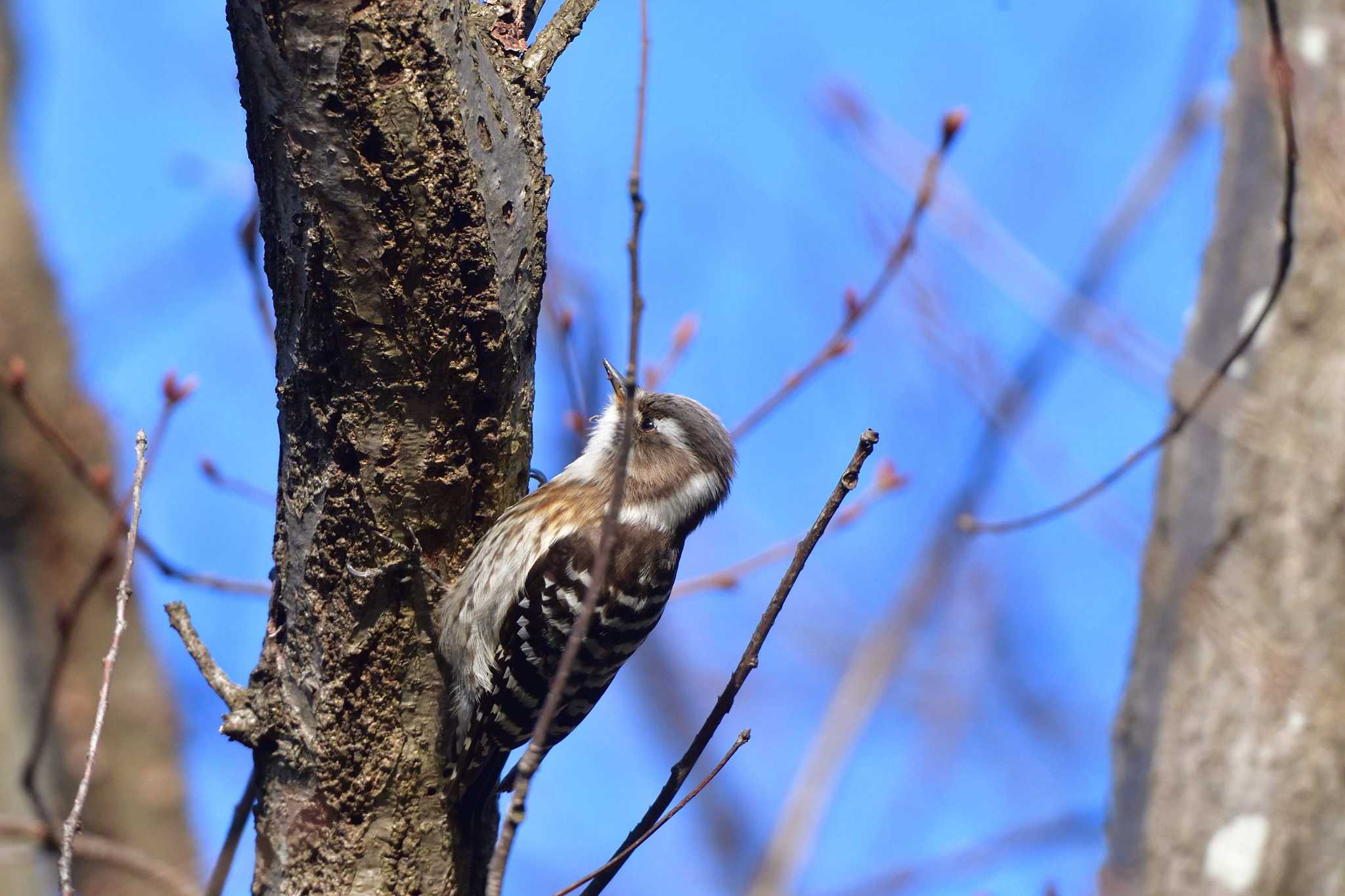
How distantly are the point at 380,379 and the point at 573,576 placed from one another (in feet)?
4.38

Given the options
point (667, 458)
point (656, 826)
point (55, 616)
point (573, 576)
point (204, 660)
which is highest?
point (55, 616)

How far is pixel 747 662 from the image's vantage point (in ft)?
7.90

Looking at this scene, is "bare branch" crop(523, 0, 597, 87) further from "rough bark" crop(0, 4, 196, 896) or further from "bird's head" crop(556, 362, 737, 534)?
"rough bark" crop(0, 4, 196, 896)

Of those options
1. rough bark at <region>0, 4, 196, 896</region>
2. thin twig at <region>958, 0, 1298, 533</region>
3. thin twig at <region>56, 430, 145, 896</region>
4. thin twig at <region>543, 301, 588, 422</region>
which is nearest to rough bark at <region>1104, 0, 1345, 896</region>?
thin twig at <region>958, 0, 1298, 533</region>

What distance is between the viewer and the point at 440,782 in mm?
3350

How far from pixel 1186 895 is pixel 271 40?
13.6ft

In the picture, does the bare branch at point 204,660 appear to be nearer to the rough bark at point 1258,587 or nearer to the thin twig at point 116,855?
the thin twig at point 116,855

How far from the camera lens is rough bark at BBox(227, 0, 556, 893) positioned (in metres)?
2.71

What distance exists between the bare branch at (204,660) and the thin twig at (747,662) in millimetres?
1224

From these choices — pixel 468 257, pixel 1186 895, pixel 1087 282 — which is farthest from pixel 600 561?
pixel 1087 282

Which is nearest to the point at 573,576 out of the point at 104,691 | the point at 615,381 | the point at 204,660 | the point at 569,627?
the point at 569,627

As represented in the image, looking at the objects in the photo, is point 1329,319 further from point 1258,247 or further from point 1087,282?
point 1087,282

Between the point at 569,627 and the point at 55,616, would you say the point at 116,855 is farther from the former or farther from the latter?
the point at 55,616

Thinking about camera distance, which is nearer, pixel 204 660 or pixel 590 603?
pixel 590 603
